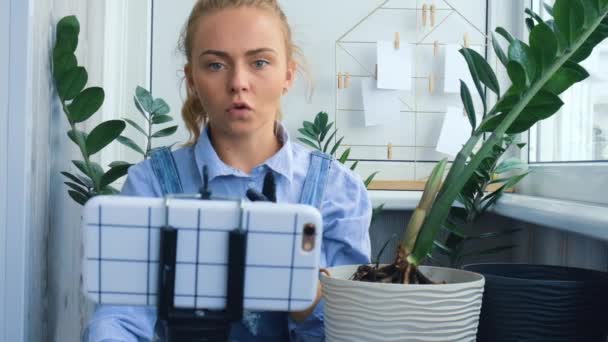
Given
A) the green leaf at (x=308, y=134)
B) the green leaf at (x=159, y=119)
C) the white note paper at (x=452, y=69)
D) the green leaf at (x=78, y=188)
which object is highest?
the white note paper at (x=452, y=69)

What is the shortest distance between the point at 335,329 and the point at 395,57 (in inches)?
44.9

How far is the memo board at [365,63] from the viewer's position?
1845 millimetres

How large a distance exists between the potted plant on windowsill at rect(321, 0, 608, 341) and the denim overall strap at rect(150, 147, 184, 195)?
0.95 ft

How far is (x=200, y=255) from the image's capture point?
1.84 feet

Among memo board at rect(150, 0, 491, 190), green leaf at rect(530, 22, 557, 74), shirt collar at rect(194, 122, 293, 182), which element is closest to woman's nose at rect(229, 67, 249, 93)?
shirt collar at rect(194, 122, 293, 182)

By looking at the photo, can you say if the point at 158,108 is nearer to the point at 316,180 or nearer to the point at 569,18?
the point at 316,180

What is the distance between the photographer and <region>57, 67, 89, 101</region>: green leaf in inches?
42.5

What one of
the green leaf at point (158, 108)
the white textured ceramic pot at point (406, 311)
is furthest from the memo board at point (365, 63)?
the white textured ceramic pot at point (406, 311)

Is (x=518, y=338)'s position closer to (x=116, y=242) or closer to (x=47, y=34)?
(x=116, y=242)

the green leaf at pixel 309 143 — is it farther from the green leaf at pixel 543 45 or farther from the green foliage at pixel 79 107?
the green leaf at pixel 543 45

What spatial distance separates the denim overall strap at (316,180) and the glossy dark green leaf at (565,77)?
1.22ft

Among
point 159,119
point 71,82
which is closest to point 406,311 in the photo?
point 71,82

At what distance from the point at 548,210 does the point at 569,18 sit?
0.37 m

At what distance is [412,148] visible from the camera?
6.10ft
